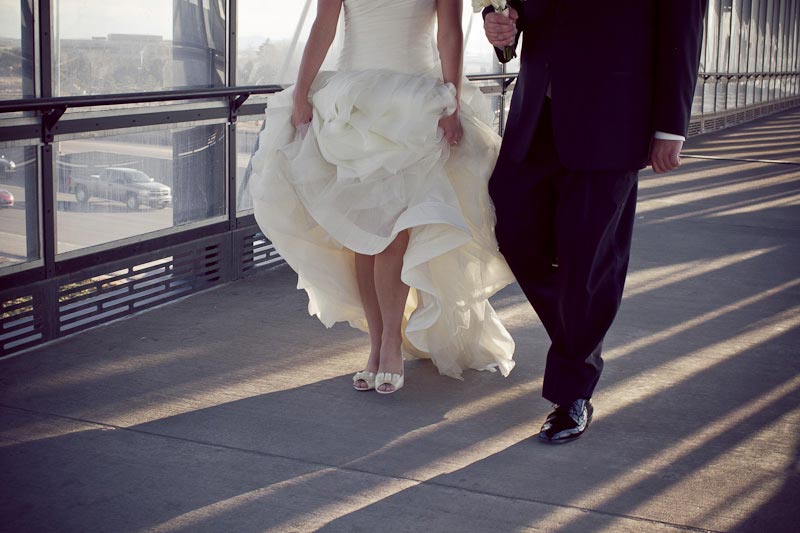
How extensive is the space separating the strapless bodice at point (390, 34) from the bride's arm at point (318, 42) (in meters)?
0.06

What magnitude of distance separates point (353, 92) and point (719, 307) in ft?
7.37

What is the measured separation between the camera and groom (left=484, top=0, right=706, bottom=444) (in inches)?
116

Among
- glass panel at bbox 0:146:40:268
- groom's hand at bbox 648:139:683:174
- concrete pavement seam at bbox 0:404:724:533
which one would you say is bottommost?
concrete pavement seam at bbox 0:404:724:533

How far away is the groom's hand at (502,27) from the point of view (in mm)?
3154

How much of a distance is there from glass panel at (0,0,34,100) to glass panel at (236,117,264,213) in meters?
1.58

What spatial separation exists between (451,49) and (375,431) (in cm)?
127

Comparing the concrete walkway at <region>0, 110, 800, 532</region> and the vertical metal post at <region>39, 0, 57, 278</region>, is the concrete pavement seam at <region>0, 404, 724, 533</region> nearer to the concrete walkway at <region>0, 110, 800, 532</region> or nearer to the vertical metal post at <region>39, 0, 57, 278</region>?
the concrete walkway at <region>0, 110, 800, 532</region>

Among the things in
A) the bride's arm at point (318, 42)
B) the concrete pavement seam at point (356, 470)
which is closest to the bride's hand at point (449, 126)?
the bride's arm at point (318, 42)

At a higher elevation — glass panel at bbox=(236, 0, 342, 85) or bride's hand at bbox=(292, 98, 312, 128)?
glass panel at bbox=(236, 0, 342, 85)

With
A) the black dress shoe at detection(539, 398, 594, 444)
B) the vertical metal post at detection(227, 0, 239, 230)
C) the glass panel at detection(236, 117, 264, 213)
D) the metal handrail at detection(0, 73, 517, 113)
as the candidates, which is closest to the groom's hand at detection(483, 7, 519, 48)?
the black dress shoe at detection(539, 398, 594, 444)

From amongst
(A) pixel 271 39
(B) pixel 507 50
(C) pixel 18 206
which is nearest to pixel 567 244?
(B) pixel 507 50

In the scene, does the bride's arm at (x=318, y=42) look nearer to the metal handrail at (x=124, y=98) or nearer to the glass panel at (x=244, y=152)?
the metal handrail at (x=124, y=98)

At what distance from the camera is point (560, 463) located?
2.91 meters

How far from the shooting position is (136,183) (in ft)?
15.1
